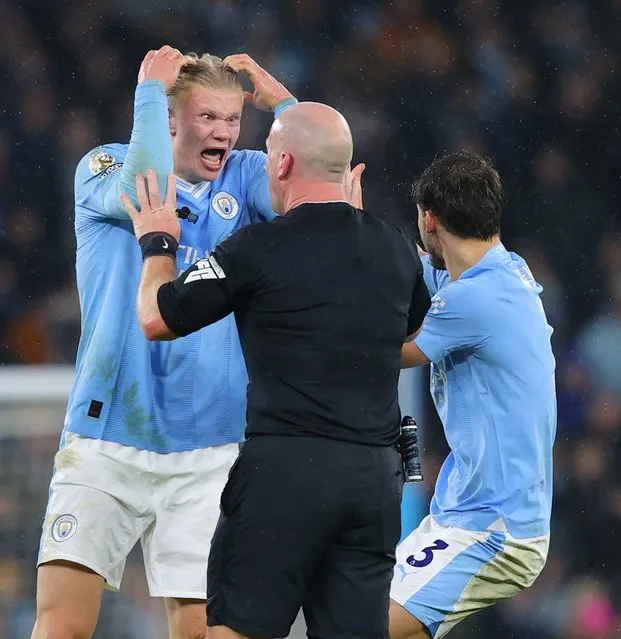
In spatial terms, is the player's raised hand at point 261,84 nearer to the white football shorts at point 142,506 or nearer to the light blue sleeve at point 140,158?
the light blue sleeve at point 140,158

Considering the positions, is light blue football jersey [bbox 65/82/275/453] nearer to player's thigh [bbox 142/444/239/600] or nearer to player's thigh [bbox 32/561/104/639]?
player's thigh [bbox 142/444/239/600]

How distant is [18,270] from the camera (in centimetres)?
550

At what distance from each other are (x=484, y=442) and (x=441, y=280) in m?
0.61

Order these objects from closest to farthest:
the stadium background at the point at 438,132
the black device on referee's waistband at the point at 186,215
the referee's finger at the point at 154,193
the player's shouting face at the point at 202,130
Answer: the referee's finger at the point at 154,193 → the black device on referee's waistband at the point at 186,215 → the player's shouting face at the point at 202,130 → the stadium background at the point at 438,132

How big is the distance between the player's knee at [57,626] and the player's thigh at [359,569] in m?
0.71

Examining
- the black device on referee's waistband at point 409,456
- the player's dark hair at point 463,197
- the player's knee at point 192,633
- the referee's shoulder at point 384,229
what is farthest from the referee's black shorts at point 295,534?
the player's dark hair at point 463,197

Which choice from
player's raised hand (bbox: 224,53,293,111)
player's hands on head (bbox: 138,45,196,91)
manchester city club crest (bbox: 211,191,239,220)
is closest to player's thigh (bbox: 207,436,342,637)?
manchester city club crest (bbox: 211,191,239,220)

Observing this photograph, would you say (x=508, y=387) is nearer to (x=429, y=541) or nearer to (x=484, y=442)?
(x=484, y=442)

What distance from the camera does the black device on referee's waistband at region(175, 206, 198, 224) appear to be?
10.3 feet

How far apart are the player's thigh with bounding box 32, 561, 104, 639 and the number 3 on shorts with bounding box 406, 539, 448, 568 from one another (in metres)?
0.80

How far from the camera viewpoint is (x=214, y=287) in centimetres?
242

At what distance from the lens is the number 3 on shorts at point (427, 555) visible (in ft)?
10.2

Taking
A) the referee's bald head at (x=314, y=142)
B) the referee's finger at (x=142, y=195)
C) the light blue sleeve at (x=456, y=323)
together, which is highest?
the referee's bald head at (x=314, y=142)

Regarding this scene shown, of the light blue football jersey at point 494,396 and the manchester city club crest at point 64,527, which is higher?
the light blue football jersey at point 494,396
